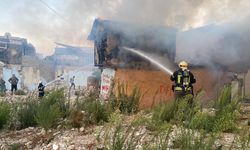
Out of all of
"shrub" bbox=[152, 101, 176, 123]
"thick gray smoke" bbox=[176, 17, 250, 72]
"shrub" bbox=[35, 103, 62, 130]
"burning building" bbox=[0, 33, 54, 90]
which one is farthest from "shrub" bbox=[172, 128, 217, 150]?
"burning building" bbox=[0, 33, 54, 90]

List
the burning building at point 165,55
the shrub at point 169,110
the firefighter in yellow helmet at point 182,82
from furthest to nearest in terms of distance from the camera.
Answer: the burning building at point 165,55, the firefighter in yellow helmet at point 182,82, the shrub at point 169,110

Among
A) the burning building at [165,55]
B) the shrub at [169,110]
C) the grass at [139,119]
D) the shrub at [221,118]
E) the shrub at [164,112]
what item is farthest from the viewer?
the burning building at [165,55]

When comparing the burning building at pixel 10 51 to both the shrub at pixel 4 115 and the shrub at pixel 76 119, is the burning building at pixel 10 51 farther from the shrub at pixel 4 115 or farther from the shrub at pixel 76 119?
the shrub at pixel 76 119

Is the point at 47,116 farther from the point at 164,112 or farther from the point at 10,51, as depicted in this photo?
the point at 10,51

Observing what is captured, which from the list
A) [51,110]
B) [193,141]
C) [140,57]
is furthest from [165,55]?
[193,141]

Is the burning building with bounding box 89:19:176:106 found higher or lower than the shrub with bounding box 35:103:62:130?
higher

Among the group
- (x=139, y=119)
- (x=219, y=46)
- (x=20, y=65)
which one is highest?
(x=219, y=46)

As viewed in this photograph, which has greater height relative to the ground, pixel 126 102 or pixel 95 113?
pixel 126 102

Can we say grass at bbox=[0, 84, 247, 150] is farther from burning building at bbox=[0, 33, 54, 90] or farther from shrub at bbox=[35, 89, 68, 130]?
burning building at bbox=[0, 33, 54, 90]

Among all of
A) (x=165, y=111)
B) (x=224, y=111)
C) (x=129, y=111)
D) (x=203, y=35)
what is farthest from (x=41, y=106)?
(x=203, y=35)

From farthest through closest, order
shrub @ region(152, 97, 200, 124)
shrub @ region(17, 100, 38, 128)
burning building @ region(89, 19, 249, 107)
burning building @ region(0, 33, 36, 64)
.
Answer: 1. burning building @ region(0, 33, 36, 64)
2. burning building @ region(89, 19, 249, 107)
3. shrub @ region(17, 100, 38, 128)
4. shrub @ region(152, 97, 200, 124)

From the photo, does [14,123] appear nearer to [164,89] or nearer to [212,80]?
[164,89]

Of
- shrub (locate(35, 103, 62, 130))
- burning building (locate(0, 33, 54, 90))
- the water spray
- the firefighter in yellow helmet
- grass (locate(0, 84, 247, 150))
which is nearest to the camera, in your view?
grass (locate(0, 84, 247, 150))

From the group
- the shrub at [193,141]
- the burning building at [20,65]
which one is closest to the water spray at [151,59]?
the shrub at [193,141]
